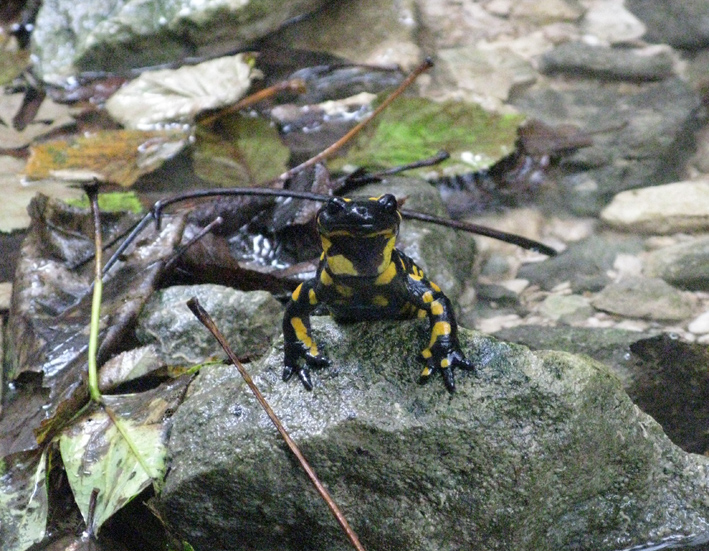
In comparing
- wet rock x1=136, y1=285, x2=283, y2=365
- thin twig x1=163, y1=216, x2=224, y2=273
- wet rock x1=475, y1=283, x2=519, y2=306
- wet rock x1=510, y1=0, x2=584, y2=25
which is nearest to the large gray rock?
wet rock x1=136, y1=285, x2=283, y2=365

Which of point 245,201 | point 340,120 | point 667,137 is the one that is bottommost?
point 667,137

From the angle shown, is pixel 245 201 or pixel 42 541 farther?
pixel 245 201

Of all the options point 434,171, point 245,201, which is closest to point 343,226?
point 245,201

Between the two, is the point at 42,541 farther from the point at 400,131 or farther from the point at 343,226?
the point at 400,131

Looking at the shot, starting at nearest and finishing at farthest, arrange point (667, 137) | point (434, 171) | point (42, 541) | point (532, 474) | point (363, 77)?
1. point (532, 474)
2. point (42, 541)
3. point (434, 171)
4. point (667, 137)
5. point (363, 77)

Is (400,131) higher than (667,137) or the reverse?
higher

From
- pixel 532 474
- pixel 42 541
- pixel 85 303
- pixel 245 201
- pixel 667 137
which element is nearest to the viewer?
pixel 532 474

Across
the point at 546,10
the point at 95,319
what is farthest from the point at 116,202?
the point at 546,10

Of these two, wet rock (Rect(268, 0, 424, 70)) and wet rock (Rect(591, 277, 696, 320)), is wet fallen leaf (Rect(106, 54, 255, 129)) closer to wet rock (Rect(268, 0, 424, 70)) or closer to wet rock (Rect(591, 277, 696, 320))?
wet rock (Rect(268, 0, 424, 70))
